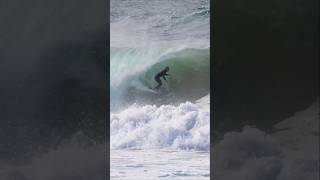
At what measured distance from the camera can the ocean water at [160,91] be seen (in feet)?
16.4

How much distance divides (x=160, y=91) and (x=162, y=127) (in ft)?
1.01

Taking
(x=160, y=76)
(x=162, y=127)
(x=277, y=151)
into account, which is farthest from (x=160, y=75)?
(x=277, y=151)

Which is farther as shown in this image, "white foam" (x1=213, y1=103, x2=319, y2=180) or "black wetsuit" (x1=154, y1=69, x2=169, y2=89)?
"black wetsuit" (x1=154, y1=69, x2=169, y2=89)

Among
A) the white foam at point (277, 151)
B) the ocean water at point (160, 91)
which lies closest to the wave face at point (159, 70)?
the ocean water at point (160, 91)

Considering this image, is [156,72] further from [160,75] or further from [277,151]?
[277,151]

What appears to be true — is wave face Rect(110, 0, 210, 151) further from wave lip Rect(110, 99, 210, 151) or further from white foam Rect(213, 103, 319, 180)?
white foam Rect(213, 103, 319, 180)

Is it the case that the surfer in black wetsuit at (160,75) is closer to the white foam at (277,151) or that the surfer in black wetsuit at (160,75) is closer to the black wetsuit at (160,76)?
the black wetsuit at (160,76)

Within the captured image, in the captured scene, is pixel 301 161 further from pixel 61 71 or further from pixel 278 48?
pixel 61 71

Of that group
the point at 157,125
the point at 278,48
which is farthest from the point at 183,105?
the point at 278,48

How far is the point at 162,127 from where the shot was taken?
5.02 meters

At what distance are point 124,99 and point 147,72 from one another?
Answer: 0.99 feet

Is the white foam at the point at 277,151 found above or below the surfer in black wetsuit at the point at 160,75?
below

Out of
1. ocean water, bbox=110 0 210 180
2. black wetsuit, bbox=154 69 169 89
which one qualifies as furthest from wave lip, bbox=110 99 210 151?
black wetsuit, bbox=154 69 169 89

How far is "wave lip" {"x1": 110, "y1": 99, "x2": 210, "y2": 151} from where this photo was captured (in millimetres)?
5004
